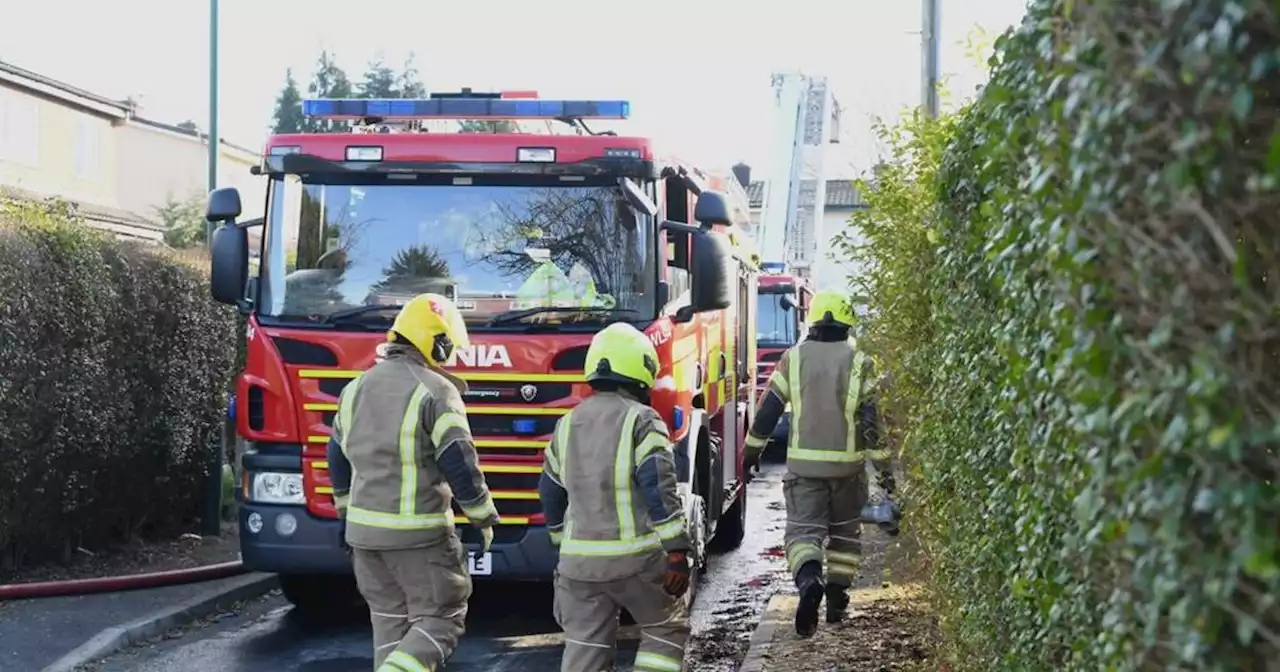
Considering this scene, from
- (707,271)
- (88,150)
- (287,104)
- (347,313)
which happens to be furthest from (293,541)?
(287,104)

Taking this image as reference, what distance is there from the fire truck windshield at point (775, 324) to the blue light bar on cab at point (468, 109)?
11.4 meters

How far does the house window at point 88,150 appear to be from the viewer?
1234 inches

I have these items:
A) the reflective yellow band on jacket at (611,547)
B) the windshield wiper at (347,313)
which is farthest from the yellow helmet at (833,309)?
the reflective yellow band on jacket at (611,547)

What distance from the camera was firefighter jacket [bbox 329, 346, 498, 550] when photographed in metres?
6.19

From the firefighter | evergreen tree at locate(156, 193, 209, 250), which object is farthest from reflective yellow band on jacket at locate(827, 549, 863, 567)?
evergreen tree at locate(156, 193, 209, 250)

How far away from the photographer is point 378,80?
54125mm

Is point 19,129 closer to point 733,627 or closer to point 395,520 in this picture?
point 733,627

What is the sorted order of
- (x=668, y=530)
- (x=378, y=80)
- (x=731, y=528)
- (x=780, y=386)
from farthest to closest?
(x=378, y=80), (x=731, y=528), (x=780, y=386), (x=668, y=530)

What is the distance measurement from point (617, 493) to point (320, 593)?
4171mm

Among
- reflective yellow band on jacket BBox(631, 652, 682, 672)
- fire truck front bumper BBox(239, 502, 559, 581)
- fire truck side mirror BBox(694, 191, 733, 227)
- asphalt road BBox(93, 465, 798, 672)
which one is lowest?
asphalt road BBox(93, 465, 798, 672)

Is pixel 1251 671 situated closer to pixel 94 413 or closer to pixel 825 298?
pixel 825 298

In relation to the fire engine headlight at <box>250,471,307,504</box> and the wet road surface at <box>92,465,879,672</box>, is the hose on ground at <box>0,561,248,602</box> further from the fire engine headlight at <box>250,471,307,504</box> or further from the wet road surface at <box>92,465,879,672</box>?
the fire engine headlight at <box>250,471,307,504</box>

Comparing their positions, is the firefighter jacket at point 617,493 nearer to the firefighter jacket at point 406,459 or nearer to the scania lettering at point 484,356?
the firefighter jacket at point 406,459

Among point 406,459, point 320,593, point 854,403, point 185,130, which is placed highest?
point 185,130
